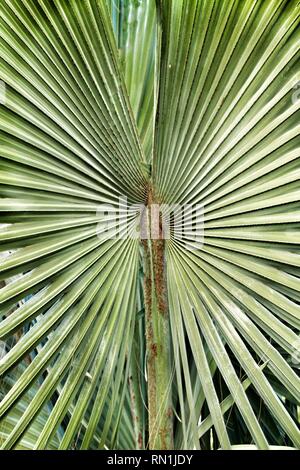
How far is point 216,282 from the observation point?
60 cm

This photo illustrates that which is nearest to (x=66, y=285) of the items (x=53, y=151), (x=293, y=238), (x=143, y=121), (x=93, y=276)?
(x=93, y=276)

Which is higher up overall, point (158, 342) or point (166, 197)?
point (166, 197)

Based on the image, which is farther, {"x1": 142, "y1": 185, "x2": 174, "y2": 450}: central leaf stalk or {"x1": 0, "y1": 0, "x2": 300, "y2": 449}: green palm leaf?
{"x1": 142, "y1": 185, "x2": 174, "y2": 450}: central leaf stalk

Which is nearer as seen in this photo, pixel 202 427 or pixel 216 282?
pixel 216 282

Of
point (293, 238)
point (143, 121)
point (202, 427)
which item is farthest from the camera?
point (143, 121)

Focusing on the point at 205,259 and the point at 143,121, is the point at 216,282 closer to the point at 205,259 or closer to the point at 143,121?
the point at 205,259

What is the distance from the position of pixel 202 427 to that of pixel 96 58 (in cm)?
64

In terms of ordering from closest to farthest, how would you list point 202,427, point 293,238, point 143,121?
1. point 293,238
2. point 202,427
3. point 143,121

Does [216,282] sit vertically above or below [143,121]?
below

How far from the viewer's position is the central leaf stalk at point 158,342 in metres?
0.67

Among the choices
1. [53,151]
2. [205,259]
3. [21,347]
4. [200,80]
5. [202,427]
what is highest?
[200,80]

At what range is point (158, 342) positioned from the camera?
675mm

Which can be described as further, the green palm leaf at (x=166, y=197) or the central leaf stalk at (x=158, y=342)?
the central leaf stalk at (x=158, y=342)

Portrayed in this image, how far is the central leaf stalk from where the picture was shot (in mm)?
667
